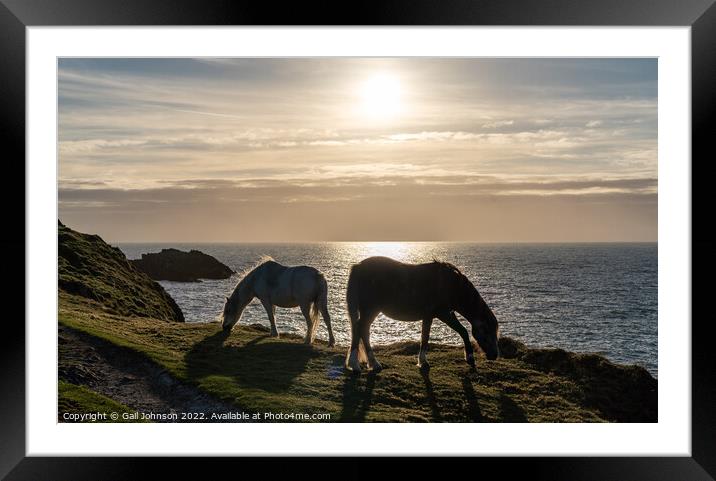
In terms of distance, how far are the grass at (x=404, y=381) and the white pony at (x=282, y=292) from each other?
0.88 metres

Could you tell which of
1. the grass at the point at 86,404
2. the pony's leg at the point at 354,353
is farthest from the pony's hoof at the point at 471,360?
the grass at the point at 86,404

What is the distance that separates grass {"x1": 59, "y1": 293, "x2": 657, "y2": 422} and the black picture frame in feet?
6.74

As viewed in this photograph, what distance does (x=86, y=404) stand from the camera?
35.6 ft

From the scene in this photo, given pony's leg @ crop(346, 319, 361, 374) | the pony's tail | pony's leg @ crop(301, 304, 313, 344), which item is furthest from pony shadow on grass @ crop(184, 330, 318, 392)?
pony's leg @ crop(346, 319, 361, 374)

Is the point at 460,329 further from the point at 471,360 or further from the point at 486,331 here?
the point at 471,360

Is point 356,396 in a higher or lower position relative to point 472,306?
lower

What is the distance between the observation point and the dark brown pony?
41.4 ft

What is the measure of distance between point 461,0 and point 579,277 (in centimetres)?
8594

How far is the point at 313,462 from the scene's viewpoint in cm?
902

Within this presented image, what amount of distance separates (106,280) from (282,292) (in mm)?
11710

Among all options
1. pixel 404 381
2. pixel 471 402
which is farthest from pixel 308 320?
pixel 471 402

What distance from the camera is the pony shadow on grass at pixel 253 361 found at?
39.9 ft

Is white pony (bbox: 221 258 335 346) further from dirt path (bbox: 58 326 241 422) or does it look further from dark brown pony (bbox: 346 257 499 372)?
dirt path (bbox: 58 326 241 422)

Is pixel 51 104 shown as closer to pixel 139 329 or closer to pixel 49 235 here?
pixel 49 235
